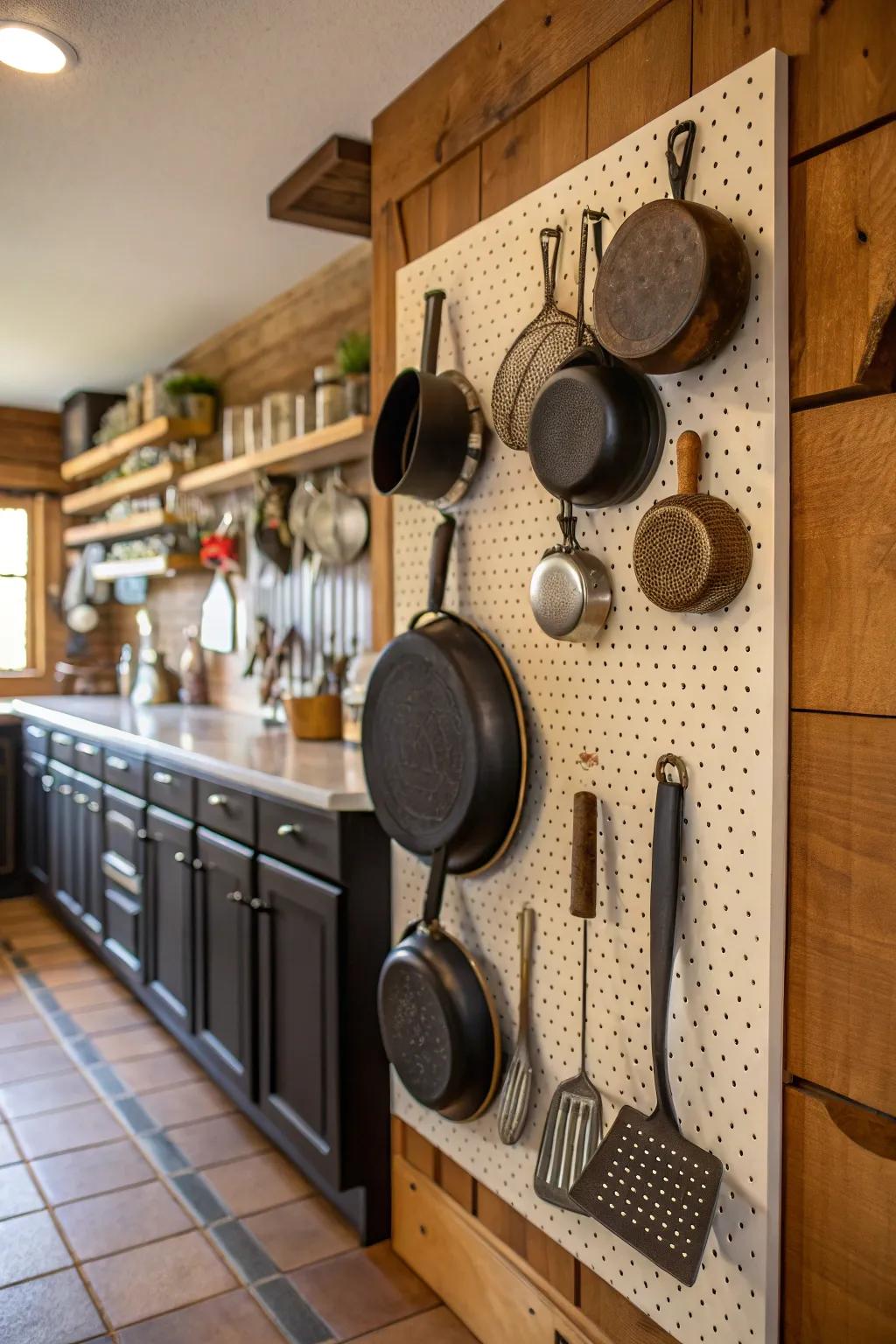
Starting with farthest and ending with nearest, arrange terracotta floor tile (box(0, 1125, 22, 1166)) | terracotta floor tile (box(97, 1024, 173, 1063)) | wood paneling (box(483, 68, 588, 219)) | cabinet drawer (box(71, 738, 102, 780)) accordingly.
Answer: cabinet drawer (box(71, 738, 102, 780))
terracotta floor tile (box(97, 1024, 173, 1063))
terracotta floor tile (box(0, 1125, 22, 1166))
wood paneling (box(483, 68, 588, 219))

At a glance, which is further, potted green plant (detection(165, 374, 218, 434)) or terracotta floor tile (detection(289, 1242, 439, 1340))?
potted green plant (detection(165, 374, 218, 434))

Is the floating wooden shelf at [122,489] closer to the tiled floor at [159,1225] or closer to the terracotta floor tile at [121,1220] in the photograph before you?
the tiled floor at [159,1225]

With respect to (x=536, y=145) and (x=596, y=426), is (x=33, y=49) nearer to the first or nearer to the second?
(x=536, y=145)

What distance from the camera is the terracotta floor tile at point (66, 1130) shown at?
8.74ft

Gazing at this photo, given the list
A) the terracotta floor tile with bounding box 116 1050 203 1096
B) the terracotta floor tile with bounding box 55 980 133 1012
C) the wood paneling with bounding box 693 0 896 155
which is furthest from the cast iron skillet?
the terracotta floor tile with bounding box 55 980 133 1012

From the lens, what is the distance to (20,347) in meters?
4.39

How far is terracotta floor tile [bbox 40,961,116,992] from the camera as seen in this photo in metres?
3.86

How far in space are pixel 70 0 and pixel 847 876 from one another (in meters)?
1.99

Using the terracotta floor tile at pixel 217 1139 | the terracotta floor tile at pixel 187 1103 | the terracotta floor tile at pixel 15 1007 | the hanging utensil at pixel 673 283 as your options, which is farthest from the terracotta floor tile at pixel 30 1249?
the hanging utensil at pixel 673 283

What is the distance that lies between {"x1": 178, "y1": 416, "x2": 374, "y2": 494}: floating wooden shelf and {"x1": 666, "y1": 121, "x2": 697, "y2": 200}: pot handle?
1.34 metres

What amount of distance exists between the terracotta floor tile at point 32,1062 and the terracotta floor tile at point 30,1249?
76 centimetres

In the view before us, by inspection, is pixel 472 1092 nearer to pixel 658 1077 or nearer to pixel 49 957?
pixel 658 1077

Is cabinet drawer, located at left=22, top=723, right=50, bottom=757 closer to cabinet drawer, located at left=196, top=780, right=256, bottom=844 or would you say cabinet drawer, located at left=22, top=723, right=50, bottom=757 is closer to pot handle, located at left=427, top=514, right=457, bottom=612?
cabinet drawer, located at left=196, top=780, right=256, bottom=844

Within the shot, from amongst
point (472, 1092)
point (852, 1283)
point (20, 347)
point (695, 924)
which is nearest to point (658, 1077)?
point (695, 924)
